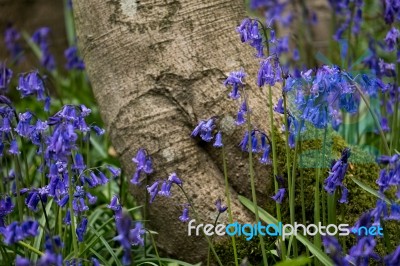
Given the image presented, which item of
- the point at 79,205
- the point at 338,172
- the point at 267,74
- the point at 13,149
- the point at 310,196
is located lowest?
the point at 310,196

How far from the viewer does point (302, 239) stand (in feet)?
9.68

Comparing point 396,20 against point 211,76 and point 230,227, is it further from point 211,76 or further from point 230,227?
point 230,227

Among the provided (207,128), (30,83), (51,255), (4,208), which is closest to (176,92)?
(207,128)

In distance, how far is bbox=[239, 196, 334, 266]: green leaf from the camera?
2814mm

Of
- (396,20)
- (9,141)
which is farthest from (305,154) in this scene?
(9,141)

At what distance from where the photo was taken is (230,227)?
3.29 metres

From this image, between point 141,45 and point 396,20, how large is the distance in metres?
1.44

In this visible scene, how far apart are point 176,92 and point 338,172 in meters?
1.11

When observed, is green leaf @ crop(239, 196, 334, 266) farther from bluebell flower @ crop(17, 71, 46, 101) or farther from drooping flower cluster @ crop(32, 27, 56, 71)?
drooping flower cluster @ crop(32, 27, 56, 71)

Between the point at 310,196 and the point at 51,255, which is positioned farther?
the point at 310,196

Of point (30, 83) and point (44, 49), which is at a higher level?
point (30, 83)

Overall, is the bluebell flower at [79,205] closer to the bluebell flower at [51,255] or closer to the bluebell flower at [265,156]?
the bluebell flower at [51,255]

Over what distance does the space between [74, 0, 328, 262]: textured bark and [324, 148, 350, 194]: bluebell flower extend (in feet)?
2.27

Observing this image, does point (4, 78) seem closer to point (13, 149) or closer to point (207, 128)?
point (13, 149)
